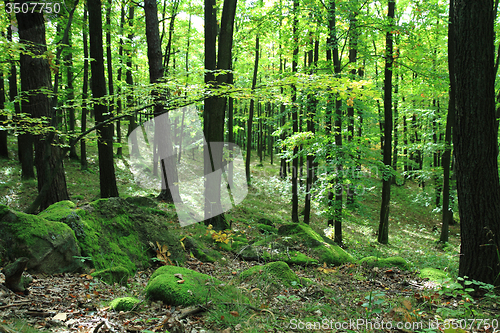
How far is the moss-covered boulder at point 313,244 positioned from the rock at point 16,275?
507 centimetres

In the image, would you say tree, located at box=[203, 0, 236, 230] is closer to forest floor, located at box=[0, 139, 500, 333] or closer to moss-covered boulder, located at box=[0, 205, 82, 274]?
forest floor, located at box=[0, 139, 500, 333]

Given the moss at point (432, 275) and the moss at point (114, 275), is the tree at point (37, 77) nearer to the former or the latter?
the moss at point (114, 275)

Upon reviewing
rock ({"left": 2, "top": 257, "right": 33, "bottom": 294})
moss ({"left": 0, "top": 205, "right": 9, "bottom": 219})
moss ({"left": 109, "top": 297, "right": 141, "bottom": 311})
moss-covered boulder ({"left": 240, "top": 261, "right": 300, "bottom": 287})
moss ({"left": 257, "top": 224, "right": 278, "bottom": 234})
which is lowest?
moss ({"left": 257, "top": 224, "right": 278, "bottom": 234})

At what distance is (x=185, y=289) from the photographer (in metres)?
3.19

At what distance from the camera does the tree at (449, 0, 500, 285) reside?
3.77 m

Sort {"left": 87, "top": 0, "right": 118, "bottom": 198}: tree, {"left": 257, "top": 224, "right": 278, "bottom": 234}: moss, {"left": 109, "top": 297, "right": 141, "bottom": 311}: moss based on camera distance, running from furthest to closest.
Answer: {"left": 257, "top": 224, "right": 278, "bottom": 234}: moss, {"left": 87, "top": 0, "right": 118, "bottom": 198}: tree, {"left": 109, "top": 297, "right": 141, "bottom": 311}: moss

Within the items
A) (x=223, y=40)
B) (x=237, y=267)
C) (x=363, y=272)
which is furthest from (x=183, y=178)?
(x=363, y=272)

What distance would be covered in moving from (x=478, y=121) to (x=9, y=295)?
235 inches

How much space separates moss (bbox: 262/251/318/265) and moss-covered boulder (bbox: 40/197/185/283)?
1.80 meters

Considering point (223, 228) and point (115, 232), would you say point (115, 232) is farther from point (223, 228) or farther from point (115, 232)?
point (223, 228)

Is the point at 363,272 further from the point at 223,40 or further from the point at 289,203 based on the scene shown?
the point at 289,203

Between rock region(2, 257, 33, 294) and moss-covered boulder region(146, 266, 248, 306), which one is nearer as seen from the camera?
rock region(2, 257, 33, 294)

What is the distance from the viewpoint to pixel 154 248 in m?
4.88

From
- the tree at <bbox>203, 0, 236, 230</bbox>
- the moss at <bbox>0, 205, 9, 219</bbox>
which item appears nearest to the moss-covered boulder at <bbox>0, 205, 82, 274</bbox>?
the moss at <bbox>0, 205, 9, 219</bbox>
